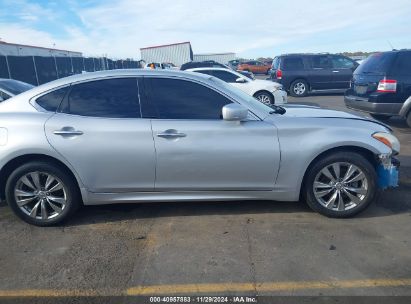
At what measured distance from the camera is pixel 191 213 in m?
4.06

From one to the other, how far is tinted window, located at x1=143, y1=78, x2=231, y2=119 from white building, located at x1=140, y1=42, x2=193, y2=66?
38855 mm

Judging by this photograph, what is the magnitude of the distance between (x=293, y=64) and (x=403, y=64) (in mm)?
8213

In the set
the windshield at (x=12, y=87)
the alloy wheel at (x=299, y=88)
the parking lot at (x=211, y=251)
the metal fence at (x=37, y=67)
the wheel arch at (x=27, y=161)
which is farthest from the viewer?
the metal fence at (x=37, y=67)

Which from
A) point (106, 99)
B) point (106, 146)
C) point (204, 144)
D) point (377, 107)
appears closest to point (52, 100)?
point (106, 99)

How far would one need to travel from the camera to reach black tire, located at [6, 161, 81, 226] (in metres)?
3.71

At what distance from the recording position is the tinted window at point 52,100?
376cm

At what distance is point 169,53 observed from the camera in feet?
138

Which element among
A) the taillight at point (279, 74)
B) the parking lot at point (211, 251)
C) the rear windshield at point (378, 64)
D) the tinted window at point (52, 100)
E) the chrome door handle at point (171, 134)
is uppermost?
the rear windshield at point (378, 64)

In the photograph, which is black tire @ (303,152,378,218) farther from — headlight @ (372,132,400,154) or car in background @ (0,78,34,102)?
car in background @ (0,78,34,102)

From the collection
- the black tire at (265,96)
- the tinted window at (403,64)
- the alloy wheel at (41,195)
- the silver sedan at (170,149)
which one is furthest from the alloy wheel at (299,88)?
the alloy wheel at (41,195)

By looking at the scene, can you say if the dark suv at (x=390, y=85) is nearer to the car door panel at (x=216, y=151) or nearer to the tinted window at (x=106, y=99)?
the car door panel at (x=216, y=151)

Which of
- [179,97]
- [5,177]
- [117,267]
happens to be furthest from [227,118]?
[5,177]

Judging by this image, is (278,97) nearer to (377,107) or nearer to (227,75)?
(227,75)

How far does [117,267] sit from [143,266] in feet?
0.75
